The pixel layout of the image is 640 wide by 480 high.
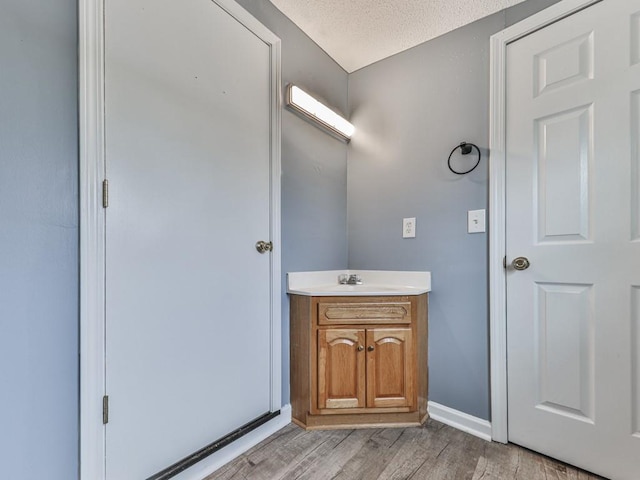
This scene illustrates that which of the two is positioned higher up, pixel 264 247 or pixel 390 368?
pixel 264 247

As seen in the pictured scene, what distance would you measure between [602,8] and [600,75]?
0.29 metres

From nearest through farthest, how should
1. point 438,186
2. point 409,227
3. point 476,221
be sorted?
point 476,221 < point 438,186 < point 409,227

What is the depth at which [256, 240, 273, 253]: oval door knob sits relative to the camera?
5.25 feet

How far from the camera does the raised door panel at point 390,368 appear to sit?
1.71 meters

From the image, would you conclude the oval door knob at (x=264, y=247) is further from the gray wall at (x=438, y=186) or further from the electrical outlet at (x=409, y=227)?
the electrical outlet at (x=409, y=227)

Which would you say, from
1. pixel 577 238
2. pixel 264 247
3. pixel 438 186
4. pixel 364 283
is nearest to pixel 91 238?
pixel 264 247

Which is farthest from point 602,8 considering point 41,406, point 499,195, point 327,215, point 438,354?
point 41,406

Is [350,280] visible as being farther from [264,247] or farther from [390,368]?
[264,247]

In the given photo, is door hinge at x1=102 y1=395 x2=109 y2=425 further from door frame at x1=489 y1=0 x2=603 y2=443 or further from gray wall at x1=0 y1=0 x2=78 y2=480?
door frame at x1=489 y1=0 x2=603 y2=443

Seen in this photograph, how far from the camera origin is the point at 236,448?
1465 millimetres

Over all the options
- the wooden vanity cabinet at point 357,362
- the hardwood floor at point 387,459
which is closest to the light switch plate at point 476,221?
the wooden vanity cabinet at point 357,362

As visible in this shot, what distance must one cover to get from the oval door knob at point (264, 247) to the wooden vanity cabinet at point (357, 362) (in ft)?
1.08

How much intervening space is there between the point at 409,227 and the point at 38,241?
1745mm

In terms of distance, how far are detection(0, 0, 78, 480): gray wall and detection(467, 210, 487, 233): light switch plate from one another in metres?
1.77
